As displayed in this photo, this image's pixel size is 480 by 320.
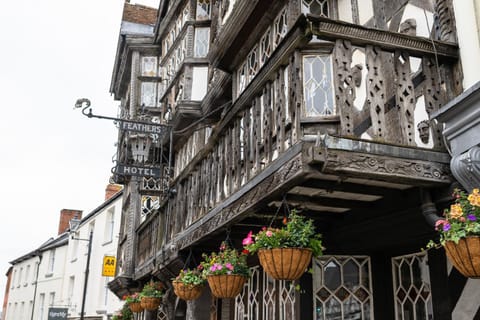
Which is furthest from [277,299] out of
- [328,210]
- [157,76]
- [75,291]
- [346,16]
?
[75,291]

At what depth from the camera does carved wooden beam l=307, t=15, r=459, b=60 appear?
4.30 metres

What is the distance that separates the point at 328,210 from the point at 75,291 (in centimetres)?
2486

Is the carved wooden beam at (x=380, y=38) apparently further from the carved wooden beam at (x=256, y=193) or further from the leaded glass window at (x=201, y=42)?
the leaded glass window at (x=201, y=42)

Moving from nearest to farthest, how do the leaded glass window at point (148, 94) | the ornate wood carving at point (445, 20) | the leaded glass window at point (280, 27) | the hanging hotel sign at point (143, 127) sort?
the ornate wood carving at point (445, 20) → the leaded glass window at point (280, 27) → the hanging hotel sign at point (143, 127) → the leaded glass window at point (148, 94)

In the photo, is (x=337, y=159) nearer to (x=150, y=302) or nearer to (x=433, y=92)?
(x=433, y=92)

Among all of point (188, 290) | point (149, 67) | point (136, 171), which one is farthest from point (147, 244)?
point (149, 67)

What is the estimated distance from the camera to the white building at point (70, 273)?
23578 millimetres

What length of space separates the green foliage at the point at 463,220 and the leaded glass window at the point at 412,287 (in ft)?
5.76

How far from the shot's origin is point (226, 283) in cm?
587

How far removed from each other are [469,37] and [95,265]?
23009 mm

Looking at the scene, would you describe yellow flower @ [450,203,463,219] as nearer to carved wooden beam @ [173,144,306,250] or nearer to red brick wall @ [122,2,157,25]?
carved wooden beam @ [173,144,306,250]

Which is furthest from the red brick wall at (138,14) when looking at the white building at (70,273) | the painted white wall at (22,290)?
the painted white wall at (22,290)

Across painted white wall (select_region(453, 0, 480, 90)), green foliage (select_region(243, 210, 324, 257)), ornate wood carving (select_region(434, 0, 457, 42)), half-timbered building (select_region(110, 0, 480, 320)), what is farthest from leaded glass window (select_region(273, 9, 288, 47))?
green foliage (select_region(243, 210, 324, 257))

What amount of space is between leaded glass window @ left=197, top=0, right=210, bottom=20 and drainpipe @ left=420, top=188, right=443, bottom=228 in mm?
9696
